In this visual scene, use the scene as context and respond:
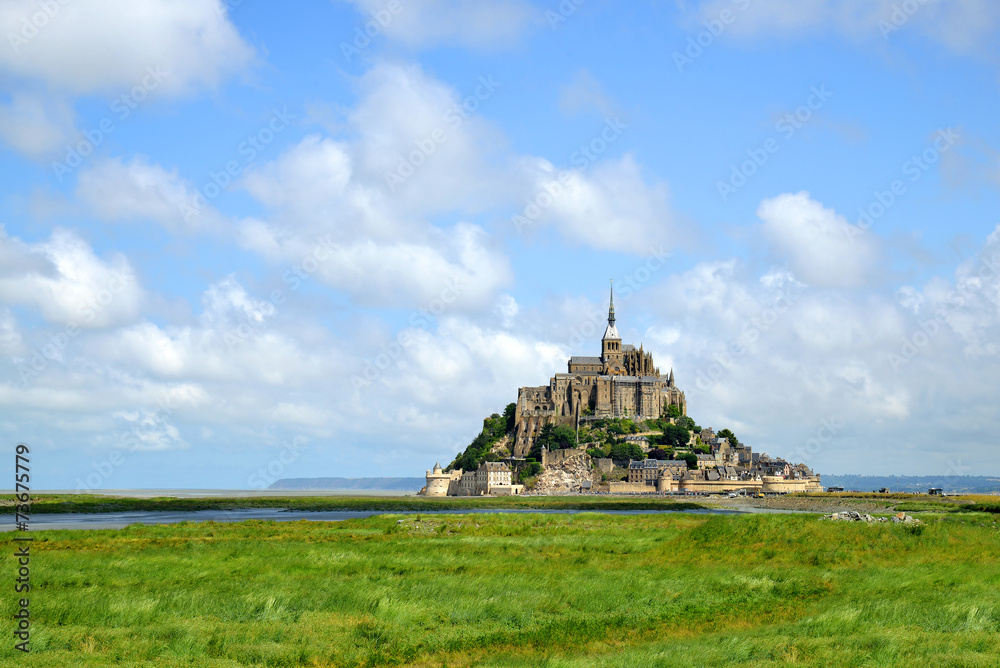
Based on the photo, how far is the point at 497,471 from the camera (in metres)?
175

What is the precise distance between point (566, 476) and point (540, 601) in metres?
154

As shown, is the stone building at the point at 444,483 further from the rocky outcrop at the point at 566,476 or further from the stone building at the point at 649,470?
the stone building at the point at 649,470

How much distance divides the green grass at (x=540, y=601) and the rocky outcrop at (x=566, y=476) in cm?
13521

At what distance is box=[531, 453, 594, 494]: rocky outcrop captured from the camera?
172 meters

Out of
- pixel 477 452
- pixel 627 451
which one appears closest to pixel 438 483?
pixel 477 452

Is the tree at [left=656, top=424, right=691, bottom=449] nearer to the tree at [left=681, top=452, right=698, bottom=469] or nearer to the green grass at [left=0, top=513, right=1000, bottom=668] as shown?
the tree at [left=681, top=452, right=698, bottom=469]

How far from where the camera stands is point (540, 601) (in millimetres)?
23859

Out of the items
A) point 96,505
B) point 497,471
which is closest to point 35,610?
point 96,505

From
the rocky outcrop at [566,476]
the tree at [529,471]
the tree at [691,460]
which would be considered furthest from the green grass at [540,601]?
the tree at [691,460]

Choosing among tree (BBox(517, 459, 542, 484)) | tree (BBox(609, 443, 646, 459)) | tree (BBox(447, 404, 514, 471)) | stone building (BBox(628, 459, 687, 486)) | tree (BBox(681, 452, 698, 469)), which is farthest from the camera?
tree (BBox(447, 404, 514, 471))

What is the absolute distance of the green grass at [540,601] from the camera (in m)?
18.2

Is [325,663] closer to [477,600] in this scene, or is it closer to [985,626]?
[477,600]

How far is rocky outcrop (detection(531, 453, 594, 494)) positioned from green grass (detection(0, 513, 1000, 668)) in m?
135

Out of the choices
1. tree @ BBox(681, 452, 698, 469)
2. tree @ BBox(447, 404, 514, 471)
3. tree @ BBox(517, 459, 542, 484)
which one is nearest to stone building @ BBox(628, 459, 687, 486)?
tree @ BBox(681, 452, 698, 469)
